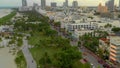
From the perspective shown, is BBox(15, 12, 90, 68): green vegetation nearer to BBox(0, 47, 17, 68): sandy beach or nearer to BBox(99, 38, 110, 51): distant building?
BBox(0, 47, 17, 68): sandy beach

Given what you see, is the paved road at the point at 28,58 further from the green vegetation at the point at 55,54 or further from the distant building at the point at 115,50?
the distant building at the point at 115,50

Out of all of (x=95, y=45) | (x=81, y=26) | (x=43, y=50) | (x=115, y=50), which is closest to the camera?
(x=115, y=50)

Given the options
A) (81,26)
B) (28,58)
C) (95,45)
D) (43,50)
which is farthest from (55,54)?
(81,26)

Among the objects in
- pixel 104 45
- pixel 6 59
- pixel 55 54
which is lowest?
pixel 6 59

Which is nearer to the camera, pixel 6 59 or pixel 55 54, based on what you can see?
pixel 55 54

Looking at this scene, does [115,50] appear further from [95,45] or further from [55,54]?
[95,45]

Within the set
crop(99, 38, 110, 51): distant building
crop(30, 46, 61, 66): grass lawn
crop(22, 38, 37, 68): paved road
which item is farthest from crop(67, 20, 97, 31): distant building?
crop(99, 38, 110, 51): distant building

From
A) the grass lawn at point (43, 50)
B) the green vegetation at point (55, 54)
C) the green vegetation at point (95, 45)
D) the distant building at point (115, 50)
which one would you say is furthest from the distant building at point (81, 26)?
the distant building at point (115, 50)

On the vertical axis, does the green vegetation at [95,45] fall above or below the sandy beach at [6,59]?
above

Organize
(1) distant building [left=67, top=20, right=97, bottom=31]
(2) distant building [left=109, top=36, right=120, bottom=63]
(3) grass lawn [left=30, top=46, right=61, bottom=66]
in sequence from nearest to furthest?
1. (2) distant building [left=109, top=36, right=120, bottom=63]
2. (3) grass lawn [left=30, top=46, right=61, bottom=66]
3. (1) distant building [left=67, top=20, right=97, bottom=31]
